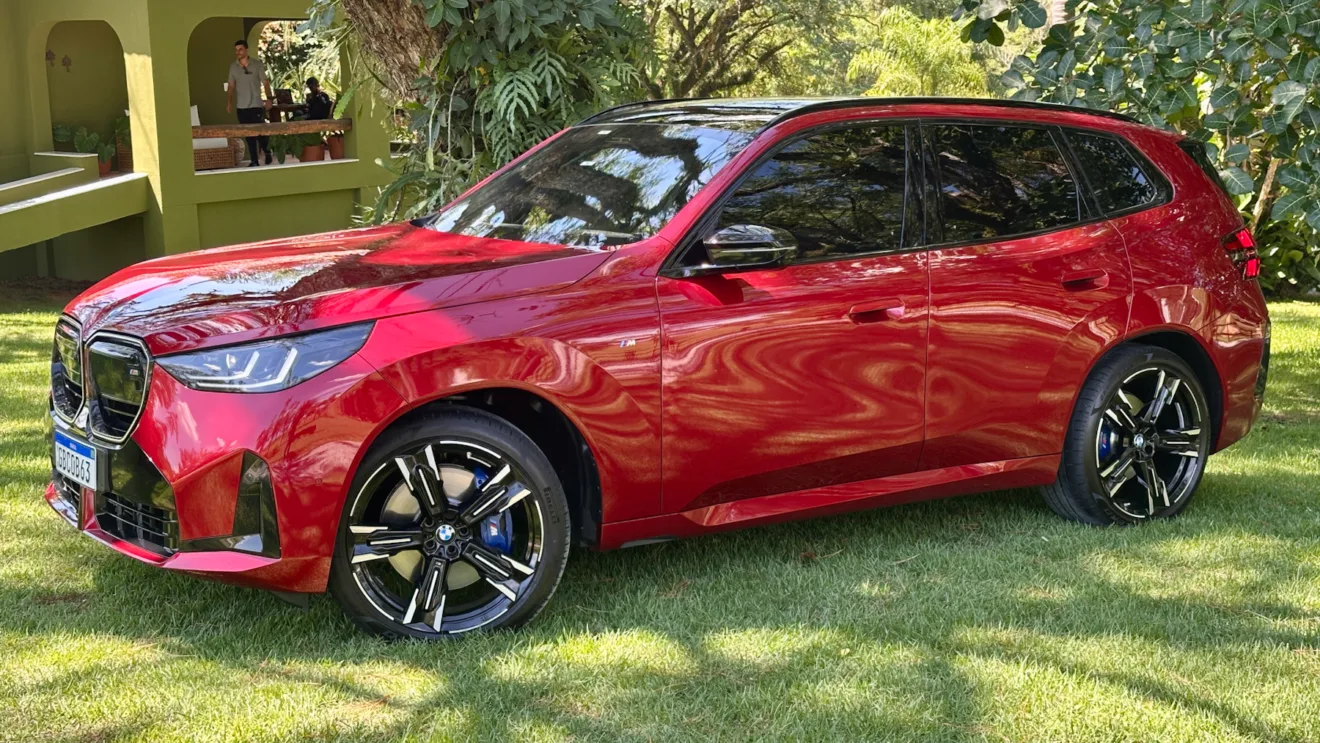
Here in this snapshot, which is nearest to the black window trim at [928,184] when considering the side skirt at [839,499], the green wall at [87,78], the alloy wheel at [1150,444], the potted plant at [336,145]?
the alloy wheel at [1150,444]

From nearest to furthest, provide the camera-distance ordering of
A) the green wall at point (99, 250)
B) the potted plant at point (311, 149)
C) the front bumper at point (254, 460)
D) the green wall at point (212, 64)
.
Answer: the front bumper at point (254, 460)
the green wall at point (99, 250)
the potted plant at point (311, 149)
the green wall at point (212, 64)

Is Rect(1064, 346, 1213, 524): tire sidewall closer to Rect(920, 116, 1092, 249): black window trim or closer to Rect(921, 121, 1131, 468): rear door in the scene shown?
Rect(921, 121, 1131, 468): rear door

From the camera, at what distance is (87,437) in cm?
458

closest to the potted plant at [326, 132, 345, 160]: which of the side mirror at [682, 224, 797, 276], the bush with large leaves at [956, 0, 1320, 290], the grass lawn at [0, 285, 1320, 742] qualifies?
the bush with large leaves at [956, 0, 1320, 290]

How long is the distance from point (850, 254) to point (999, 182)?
88 cm

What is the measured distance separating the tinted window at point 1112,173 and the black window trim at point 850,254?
93 centimetres

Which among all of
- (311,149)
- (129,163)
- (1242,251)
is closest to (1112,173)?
(1242,251)

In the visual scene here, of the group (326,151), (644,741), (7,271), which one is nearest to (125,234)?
(7,271)

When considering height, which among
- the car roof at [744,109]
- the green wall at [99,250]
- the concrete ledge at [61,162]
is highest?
the car roof at [744,109]

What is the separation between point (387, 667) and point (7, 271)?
1518 cm

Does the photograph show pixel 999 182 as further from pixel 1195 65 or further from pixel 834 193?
pixel 1195 65

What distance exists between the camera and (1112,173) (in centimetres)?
606

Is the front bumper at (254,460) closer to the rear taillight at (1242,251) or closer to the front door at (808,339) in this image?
the front door at (808,339)

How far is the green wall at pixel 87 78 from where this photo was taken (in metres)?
18.1
